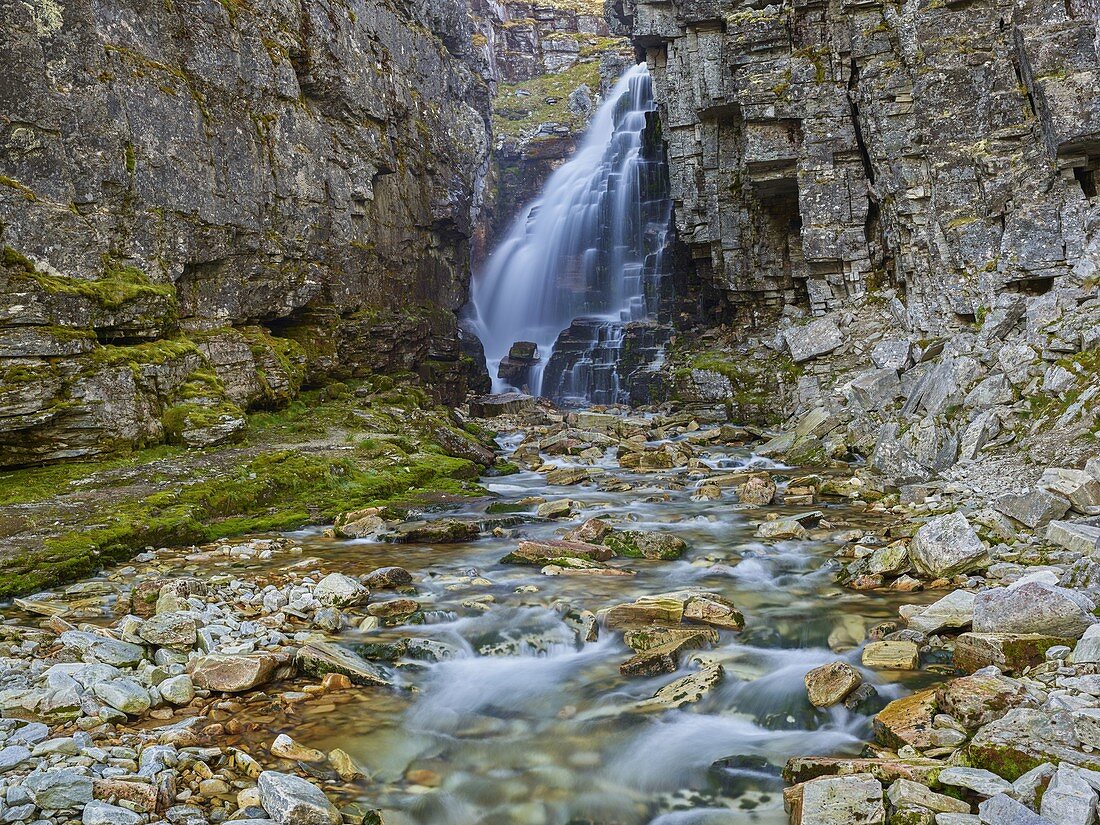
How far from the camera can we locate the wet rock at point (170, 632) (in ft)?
22.4

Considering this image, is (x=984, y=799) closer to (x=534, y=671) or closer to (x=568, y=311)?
(x=534, y=671)

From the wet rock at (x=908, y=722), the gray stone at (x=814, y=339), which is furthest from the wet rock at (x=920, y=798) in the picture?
the gray stone at (x=814, y=339)

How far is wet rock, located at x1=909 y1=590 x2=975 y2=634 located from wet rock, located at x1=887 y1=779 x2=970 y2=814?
2.62 meters

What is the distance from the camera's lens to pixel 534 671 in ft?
23.9

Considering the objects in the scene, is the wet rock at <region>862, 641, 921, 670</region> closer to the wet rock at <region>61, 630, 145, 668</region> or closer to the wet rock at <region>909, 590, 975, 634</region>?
the wet rock at <region>909, 590, 975, 634</region>

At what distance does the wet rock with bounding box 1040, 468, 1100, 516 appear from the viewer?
8484 millimetres

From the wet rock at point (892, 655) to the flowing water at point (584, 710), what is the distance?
0.16m

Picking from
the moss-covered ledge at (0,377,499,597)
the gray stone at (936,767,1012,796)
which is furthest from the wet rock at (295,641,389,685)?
the gray stone at (936,767,1012,796)

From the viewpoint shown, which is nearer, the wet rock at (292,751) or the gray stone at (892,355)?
the wet rock at (292,751)

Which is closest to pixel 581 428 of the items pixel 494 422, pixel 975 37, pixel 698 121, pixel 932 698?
pixel 494 422

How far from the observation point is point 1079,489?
8570 millimetres

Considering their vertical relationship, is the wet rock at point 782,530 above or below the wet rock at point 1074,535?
below

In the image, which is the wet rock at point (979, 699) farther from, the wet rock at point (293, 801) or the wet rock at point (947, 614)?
the wet rock at point (293, 801)


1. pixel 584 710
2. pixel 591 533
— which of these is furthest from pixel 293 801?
pixel 591 533
